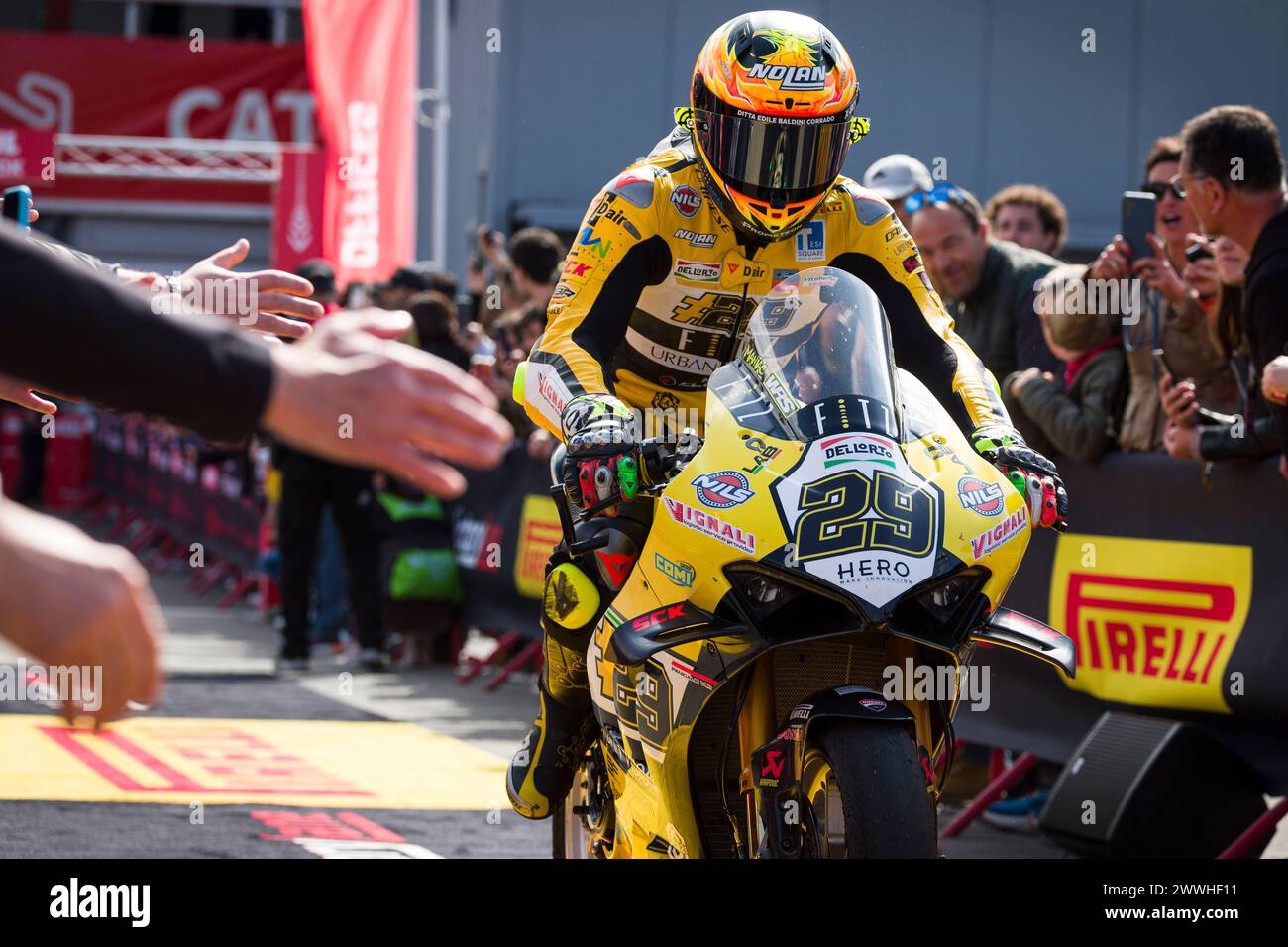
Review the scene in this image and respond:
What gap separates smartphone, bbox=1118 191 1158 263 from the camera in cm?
700

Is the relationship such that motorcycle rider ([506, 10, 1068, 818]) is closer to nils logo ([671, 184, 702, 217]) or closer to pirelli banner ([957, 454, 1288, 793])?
nils logo ([671, 184, 702, 217])

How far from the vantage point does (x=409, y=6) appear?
14.1m

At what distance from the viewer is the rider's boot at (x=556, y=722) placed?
4824 mm

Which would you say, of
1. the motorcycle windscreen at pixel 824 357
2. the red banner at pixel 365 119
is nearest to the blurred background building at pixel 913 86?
the red banner at pixel 365 119

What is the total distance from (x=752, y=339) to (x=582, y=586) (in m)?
0.79

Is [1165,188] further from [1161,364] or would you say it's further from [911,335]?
[911,335]

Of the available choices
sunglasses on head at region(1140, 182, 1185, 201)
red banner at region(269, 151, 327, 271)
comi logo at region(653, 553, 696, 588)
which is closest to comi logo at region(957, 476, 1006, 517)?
comi logo at region(653, 553, 696, 588)

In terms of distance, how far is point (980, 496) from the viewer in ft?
13.1

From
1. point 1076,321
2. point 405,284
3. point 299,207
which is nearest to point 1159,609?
point 1076,321

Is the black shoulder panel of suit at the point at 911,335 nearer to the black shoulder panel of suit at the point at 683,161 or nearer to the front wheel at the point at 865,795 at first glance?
the black shoulder panel of suit at the point at 683,161

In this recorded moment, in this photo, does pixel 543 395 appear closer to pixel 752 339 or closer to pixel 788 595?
pixel 752 339
